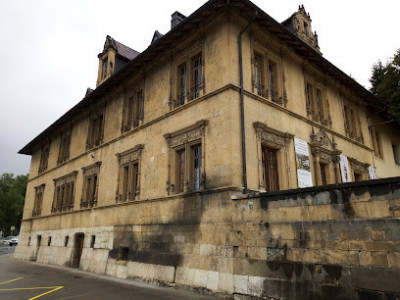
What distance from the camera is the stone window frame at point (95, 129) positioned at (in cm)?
1800

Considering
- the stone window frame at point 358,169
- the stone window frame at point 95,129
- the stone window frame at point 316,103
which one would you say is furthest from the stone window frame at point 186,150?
the stone window frame at point 358,169

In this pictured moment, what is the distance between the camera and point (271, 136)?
1148 cm

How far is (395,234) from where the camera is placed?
6223 millimetres

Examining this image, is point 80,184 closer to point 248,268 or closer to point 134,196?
point 134,196

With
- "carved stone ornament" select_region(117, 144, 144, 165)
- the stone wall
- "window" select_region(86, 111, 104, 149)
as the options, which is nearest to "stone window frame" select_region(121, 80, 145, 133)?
"carved stone ornament" select_region(117, 144, 144, 165)

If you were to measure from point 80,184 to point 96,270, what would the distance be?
5.89 m

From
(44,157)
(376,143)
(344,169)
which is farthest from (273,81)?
(44,157)

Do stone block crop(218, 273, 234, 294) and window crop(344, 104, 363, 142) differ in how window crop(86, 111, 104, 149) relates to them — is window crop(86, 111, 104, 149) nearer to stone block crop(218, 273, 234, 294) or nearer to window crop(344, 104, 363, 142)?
stone block crop(218, 273, 234, 294)

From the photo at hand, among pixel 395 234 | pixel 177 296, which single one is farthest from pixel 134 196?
pixel 395 234

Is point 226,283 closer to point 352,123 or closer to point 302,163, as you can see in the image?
point 302,163

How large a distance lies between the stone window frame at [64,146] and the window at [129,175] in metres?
8.16

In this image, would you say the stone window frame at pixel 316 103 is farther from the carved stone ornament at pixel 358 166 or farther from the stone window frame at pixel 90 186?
the stone window frame at pixel 90 186

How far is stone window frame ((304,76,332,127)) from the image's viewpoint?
14.5m

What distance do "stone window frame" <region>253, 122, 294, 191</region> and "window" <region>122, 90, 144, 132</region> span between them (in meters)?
6.14
